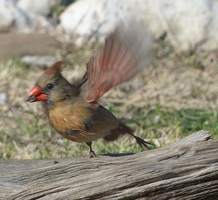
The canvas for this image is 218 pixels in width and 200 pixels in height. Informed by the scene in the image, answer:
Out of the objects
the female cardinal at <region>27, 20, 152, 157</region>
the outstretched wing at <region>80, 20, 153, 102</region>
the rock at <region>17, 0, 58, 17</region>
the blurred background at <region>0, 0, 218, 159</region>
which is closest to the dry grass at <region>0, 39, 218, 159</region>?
the blurred background at <region>0, 0, 218, 159</region>

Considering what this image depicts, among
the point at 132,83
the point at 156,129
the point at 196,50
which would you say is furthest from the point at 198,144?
the point at 196,50

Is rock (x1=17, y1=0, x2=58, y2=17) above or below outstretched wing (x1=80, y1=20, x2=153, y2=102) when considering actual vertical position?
below

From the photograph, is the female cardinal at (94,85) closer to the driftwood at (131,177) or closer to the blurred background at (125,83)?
the driftwood at (131,177)

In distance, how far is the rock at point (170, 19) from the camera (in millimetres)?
7090

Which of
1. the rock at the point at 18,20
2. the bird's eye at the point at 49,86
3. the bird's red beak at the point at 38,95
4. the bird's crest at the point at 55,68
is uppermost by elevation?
the bird's crest at the point at 55,68

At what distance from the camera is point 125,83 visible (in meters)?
6.33

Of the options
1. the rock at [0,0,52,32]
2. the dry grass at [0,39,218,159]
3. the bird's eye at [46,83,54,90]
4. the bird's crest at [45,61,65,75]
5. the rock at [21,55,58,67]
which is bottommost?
the dry grass at [0,39,218,159]

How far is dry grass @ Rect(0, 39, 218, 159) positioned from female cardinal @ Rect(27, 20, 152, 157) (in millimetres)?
1226

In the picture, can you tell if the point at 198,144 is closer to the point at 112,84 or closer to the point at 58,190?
the point at 112,84

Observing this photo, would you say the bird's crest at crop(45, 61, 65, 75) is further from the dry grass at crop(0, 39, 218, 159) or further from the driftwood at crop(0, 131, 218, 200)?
the dry grass at crop(0, 39, 218, 159)

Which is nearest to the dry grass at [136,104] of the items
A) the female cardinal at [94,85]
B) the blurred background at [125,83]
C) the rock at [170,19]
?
the blurred background at [125,83]

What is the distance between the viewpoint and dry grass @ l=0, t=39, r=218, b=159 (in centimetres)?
475

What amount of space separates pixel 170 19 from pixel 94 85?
398cm

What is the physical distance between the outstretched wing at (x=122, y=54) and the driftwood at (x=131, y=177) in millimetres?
411
